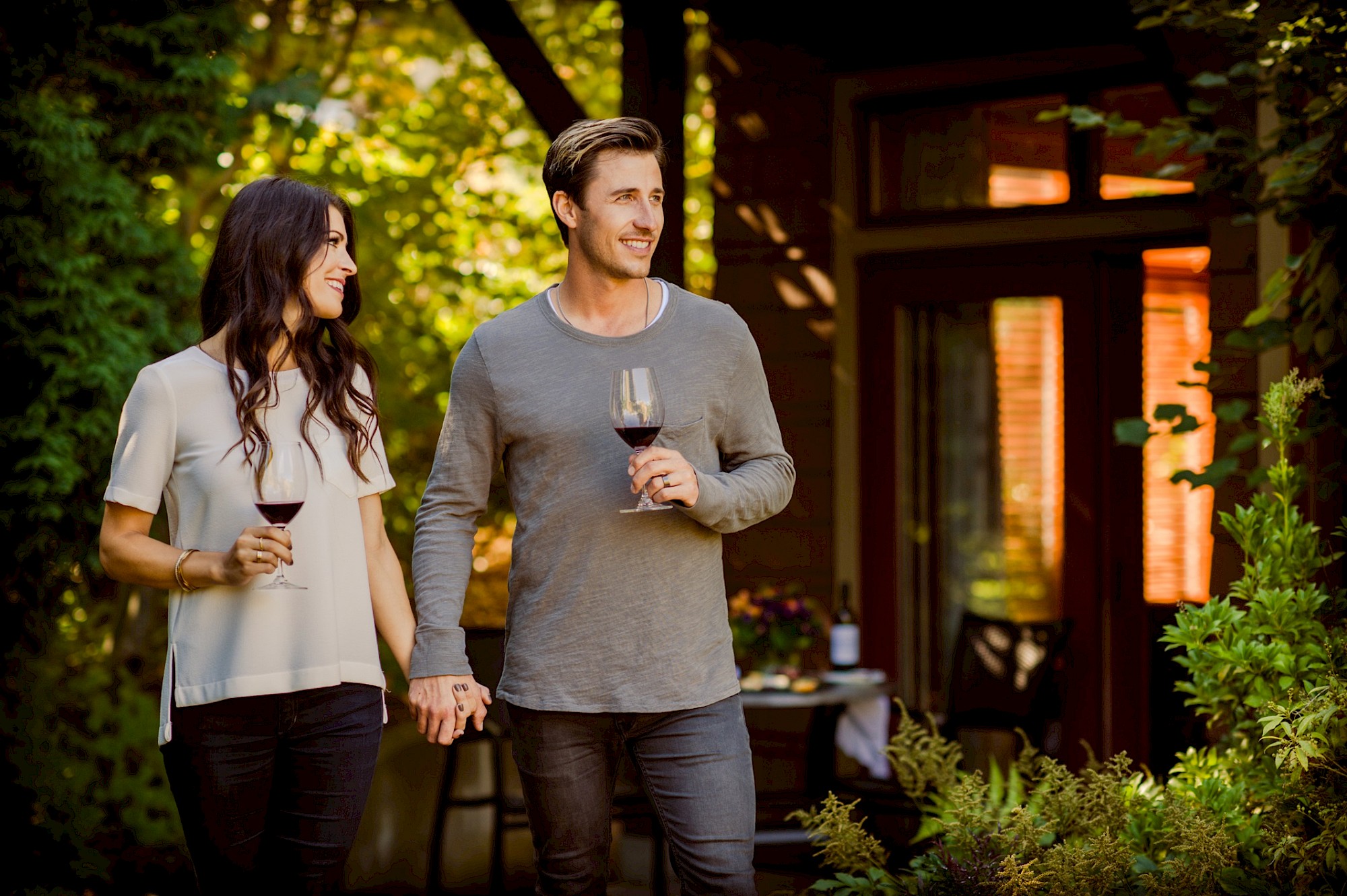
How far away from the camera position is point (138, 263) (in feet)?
16.3

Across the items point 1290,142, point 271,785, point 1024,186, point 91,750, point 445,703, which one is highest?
point 1024,186

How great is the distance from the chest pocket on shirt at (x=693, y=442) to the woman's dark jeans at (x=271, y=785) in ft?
2.21

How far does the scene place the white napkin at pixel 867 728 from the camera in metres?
5.26

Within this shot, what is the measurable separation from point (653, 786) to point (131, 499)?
0.99m

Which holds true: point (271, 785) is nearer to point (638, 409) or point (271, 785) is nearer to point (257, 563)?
point (257, 563)

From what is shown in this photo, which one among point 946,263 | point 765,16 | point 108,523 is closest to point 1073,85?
point 946,263

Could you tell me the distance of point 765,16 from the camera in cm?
588

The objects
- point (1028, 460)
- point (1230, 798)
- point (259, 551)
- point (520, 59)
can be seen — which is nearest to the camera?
point (259, 551)

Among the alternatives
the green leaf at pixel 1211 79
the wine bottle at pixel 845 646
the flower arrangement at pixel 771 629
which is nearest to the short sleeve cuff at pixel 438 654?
the green leaf at pixel 1211 79

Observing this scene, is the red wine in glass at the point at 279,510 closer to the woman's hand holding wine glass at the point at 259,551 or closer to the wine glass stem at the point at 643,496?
the woman's hand holding wine glass at the point at 259,551

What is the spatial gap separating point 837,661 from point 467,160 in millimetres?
3685

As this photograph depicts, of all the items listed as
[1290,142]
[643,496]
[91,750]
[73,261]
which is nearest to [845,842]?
[643,496]

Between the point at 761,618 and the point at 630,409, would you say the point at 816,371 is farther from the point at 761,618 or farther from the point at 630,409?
the point at 630,409

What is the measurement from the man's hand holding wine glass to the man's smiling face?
14.8 inches
